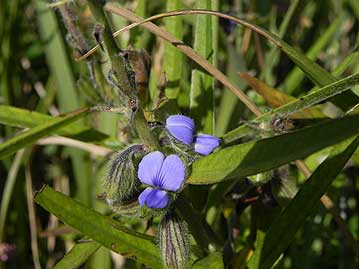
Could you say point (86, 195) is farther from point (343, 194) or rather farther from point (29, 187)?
point (343, 194)

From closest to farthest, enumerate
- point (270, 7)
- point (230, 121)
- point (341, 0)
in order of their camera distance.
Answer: point (230, 121) → point (341, 0) → point (270, 7)

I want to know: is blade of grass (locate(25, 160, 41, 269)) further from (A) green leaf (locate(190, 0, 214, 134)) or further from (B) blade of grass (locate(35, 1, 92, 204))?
(A) green leaf (locate(190, 0, 214, 134))

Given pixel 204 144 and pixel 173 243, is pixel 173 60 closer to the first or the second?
pixel 204 144

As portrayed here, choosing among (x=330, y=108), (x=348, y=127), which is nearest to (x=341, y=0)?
(x=330, y=108)

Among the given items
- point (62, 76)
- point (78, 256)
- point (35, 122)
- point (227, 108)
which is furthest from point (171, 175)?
point (62, 76)

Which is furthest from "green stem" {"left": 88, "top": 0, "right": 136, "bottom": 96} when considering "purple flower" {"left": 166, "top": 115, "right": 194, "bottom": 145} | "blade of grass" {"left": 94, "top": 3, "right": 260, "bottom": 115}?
"blade of grass" {"left": 94, "top": 3, "right": 260, "bottom": 115}
